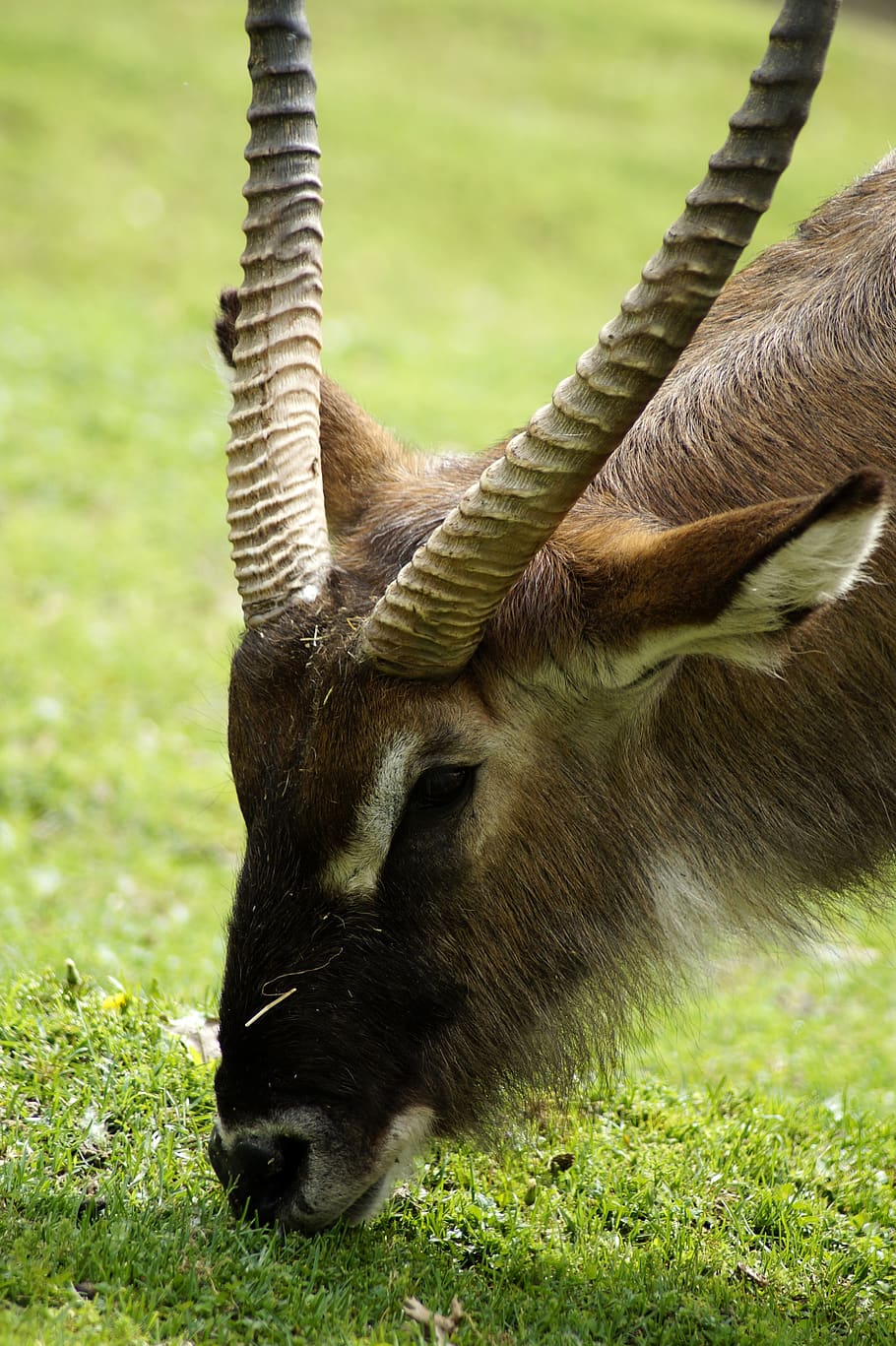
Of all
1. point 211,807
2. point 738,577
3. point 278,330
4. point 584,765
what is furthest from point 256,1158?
point 211,807

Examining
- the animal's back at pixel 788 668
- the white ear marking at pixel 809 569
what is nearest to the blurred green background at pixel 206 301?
the animal's back at pixel 788 668

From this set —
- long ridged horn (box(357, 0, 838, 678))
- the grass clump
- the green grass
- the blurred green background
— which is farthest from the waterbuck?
the blurred green background

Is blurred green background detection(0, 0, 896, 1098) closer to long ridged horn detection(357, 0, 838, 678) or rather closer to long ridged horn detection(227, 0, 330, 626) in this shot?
long ridged horn detection(227, 0, 330, 626)

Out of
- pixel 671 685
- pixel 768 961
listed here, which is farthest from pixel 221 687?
pixel 671 685

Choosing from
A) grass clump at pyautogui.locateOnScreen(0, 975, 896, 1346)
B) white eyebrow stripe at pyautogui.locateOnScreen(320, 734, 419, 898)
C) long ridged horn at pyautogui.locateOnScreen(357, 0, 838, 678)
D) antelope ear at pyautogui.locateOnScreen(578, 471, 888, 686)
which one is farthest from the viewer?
white eyebrow stripe at pyautogui.locateOnScreen(320, 734, 419, 898)

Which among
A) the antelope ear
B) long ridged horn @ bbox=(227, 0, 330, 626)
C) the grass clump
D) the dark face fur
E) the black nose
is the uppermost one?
long ridged horn @ bbox=(227, 0, 330, 626)

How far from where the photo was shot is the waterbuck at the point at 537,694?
3.79 m

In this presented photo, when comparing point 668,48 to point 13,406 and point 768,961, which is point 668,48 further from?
point 768,961

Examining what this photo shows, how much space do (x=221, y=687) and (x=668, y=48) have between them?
28178 mm

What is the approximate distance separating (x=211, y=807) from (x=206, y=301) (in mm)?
11858

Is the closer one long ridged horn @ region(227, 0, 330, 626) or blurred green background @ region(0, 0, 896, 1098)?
long ridged horn @ region(227, 0, 330, 626)

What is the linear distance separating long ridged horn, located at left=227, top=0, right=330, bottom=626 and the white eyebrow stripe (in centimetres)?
69

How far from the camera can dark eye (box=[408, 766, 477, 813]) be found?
4.08 m

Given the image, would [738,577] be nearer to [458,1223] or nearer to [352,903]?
[352,903]
